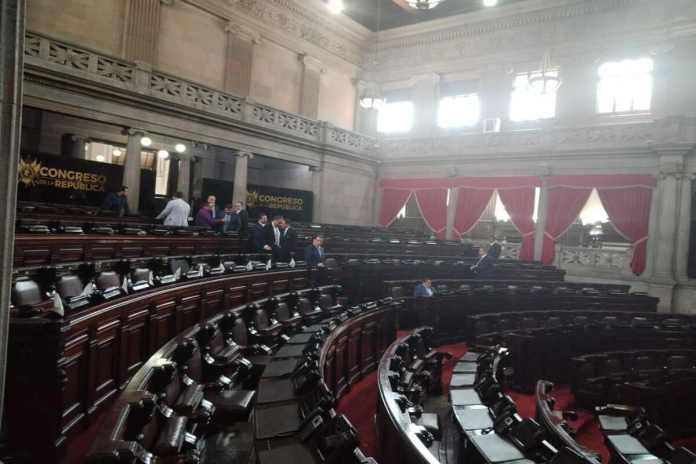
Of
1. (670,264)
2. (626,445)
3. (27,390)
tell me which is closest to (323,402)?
(27,390)

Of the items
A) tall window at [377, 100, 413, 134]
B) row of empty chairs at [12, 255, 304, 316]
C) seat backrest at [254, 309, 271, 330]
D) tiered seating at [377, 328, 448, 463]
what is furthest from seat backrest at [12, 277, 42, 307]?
tall window at [377, 100, 413, 134]

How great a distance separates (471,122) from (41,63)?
1230 centimetres

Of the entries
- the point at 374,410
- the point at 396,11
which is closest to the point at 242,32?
the point at 396,11

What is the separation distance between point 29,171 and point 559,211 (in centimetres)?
1362

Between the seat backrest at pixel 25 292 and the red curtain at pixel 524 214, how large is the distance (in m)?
13.1

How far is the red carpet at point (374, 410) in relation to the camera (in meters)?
3.74

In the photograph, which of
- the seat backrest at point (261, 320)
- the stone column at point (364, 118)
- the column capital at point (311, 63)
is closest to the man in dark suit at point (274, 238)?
the seat backrest at point (261, 320)

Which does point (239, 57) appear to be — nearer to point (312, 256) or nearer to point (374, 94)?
point (374, 94)

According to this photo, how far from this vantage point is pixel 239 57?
13.7 meters

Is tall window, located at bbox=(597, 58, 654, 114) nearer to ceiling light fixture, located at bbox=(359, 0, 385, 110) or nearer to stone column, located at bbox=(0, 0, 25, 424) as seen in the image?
ceiling light fixture, located at bbox=(359, 0, 385, 110)

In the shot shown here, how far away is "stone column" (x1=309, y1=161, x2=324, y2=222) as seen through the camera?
1489cm

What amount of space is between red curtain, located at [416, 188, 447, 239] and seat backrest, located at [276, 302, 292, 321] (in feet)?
36.8

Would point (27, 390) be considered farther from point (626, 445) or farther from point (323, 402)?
point (626, 445)

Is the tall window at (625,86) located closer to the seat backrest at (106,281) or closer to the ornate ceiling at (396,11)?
the ornate ceiling at (396,11)
